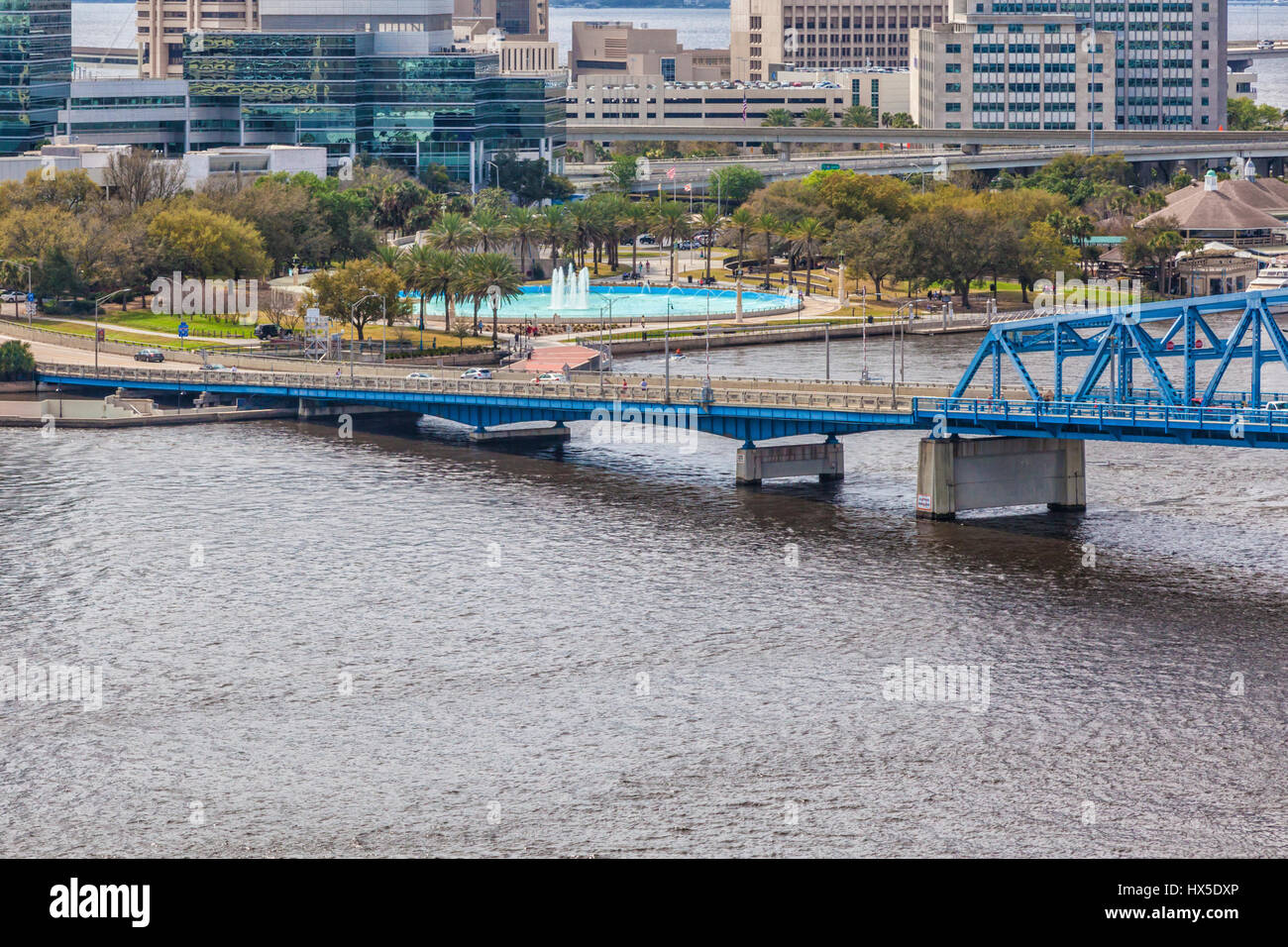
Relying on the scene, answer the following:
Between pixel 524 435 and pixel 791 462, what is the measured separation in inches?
785

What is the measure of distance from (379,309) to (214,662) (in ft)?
265

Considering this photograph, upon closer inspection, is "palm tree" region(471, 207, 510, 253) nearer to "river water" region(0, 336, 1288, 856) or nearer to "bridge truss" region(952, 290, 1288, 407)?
"river water" region(0, 336, 1288, 856)

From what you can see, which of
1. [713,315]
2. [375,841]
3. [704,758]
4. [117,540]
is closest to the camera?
[375,841]

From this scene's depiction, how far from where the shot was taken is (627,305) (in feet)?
620

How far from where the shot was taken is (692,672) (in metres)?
76.4

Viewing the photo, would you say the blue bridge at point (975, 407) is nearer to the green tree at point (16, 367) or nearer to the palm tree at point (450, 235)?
the green tree at point (16, 367)

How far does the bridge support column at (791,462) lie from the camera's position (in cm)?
11006

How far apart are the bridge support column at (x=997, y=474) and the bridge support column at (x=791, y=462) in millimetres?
10104

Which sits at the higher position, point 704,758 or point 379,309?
point 379,309

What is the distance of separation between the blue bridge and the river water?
2.35 meters

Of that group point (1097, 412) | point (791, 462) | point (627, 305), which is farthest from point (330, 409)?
point (627, 305)
